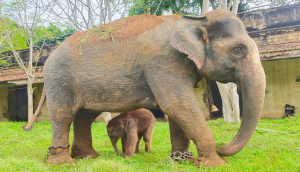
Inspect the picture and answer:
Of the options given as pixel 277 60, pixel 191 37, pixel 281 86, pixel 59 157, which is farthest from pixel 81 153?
pixel 277 60

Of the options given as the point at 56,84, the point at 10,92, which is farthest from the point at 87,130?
the point at 10,92

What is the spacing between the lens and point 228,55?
375 cm

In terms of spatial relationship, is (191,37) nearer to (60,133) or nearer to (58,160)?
(60,133)

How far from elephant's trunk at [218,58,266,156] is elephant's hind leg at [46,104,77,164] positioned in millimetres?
2335

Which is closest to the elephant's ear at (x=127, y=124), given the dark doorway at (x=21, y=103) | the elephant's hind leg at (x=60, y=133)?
the elephant's hind leg at (x=60, y=133)

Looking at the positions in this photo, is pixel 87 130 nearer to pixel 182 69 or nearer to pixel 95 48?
pixel 95 48

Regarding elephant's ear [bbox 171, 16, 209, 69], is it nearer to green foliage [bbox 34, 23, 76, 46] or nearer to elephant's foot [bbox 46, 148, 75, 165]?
elephant's foot [bbox 46, 148, 75, 165]

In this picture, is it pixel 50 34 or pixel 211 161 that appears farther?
pixel 50 34

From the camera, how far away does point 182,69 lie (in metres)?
3.90

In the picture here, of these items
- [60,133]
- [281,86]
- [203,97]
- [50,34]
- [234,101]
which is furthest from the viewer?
[50,34]

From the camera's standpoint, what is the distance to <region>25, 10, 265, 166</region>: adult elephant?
3691mm

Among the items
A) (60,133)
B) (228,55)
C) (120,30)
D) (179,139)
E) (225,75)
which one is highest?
(120,30)

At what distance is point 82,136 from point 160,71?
6.90 feet

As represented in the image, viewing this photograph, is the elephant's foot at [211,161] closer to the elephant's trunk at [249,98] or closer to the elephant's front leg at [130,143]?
the elephant's trunk at [249,98]
